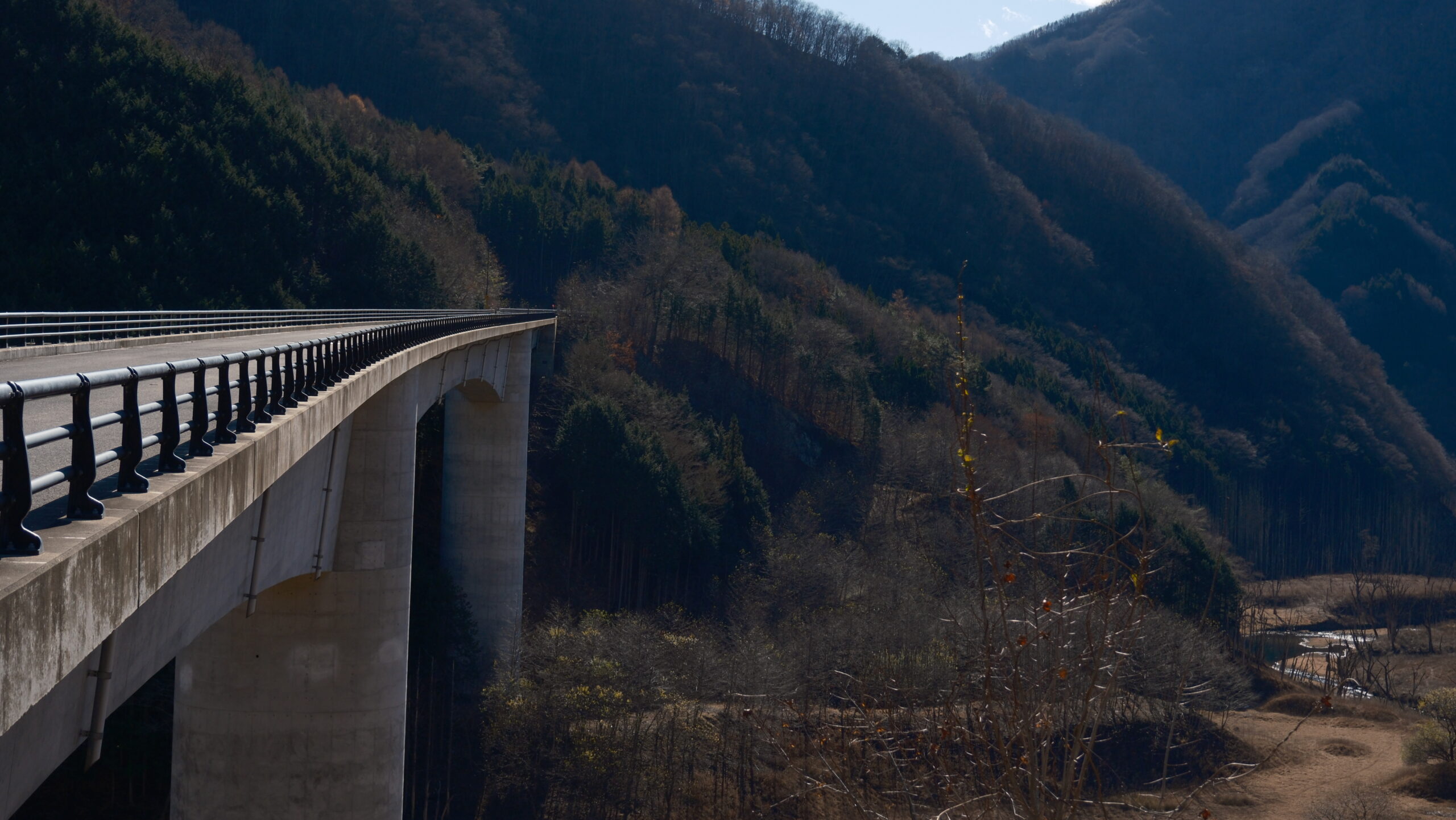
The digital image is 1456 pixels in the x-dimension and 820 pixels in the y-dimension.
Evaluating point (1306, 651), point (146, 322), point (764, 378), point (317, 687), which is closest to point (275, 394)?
point (317, 687)

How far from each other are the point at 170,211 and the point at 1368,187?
21211 cm

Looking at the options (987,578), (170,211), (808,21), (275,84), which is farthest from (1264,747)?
(808,21)

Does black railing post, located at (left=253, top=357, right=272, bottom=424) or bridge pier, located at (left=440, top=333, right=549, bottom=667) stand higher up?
black railing post, located at (left=253, top=357, right=272, bottom=424)

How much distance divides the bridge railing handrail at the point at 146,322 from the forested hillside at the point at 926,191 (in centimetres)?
9009

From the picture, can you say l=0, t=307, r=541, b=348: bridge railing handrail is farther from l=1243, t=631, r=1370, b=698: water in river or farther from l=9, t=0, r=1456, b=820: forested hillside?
l=1243, t=631, r=1370, b=698: water in river

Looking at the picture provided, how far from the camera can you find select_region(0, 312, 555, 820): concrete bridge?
204 inches

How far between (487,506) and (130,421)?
3628 centimetres

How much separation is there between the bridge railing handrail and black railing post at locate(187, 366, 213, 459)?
8.24 metres

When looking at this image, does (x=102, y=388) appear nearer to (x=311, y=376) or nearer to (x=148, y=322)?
(x=311, y=376)

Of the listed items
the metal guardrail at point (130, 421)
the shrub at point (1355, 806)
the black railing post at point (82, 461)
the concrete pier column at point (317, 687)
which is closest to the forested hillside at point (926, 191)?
the shrub at point (1355, 806)

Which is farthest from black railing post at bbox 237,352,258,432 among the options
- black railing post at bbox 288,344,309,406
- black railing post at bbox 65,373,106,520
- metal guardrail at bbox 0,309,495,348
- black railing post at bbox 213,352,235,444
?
metal guardrail at bbox 0,309,495,348

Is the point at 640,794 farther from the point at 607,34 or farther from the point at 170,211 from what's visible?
the point at 607,34

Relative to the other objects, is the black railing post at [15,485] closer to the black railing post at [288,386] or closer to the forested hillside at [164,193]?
the black railing post at [288,386]

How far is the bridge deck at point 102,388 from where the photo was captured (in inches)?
289
